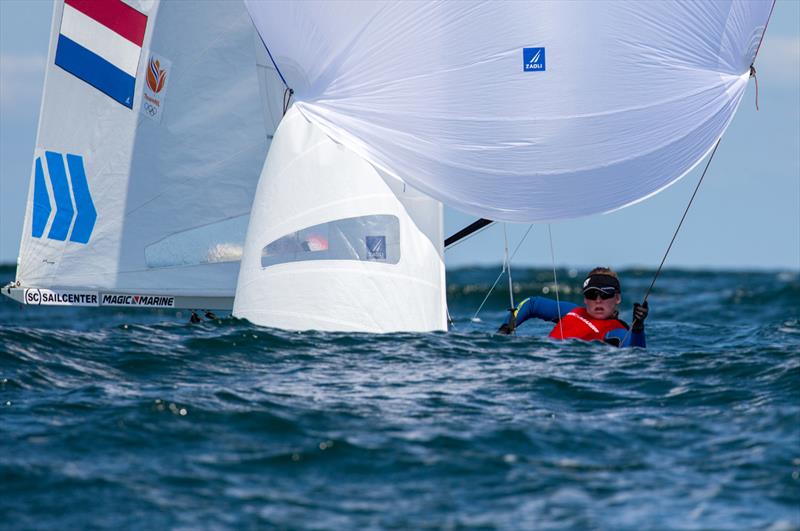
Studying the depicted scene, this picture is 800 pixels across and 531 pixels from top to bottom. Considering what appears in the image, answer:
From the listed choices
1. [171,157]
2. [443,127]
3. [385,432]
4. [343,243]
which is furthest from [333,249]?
[385,432]

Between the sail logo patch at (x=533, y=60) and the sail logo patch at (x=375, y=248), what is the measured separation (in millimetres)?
1882

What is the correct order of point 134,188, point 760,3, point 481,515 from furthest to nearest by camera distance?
point 134,188
point 760,3
point 481,515

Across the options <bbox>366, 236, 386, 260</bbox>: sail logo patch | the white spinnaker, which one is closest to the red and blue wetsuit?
<bbox>366, 236, 386, 260</bbox>: sail logo patch

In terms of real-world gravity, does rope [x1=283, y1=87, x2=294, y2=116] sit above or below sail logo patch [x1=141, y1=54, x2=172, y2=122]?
below

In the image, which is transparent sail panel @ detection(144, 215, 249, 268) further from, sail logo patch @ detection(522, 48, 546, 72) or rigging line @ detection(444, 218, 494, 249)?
sail logo patch @ detection(522, 48, 546, 72)

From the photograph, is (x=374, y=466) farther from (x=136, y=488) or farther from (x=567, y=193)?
(x=567, y=193)

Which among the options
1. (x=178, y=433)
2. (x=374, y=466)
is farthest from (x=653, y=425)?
(x=178, y=433)

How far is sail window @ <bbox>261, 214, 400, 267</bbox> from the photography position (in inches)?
384

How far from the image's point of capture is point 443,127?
→ 975cm

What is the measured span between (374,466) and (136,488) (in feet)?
4.04

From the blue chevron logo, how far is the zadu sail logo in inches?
40.8

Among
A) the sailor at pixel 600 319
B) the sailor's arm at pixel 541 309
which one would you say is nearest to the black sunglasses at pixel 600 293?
the sailor at pixel 600 319

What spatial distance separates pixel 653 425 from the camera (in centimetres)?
692

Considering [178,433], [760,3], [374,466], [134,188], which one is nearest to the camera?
[374,466]
